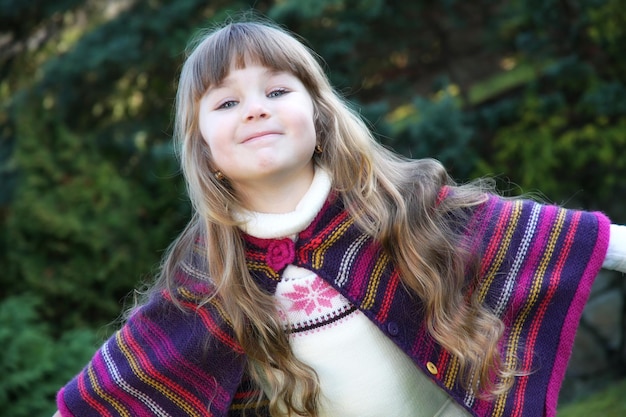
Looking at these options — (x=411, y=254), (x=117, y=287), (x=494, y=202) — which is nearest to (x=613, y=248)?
(x=494, y=202)

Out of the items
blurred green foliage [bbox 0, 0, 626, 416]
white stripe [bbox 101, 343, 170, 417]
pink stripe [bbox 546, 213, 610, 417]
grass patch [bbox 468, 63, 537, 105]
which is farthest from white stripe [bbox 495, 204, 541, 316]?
grass patch [bbox 468, 63, 537, 105]

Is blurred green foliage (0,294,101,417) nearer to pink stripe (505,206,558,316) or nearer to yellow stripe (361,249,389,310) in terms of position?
yellow stripe (361,249,389,310)

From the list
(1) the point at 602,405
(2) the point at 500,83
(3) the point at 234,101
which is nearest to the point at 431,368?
(3) the point at 234,101

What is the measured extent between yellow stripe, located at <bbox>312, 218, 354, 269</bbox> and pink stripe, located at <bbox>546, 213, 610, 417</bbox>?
1.97ft

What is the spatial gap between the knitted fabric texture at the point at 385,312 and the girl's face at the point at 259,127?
172 mm

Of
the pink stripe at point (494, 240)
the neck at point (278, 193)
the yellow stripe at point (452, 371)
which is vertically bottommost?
the yellow stripe at point (452, 371)

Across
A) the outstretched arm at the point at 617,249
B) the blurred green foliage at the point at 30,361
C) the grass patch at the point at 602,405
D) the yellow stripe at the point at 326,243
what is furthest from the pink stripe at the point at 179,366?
the grass patch at the point at 602,405

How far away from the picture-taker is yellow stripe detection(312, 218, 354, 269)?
207cm

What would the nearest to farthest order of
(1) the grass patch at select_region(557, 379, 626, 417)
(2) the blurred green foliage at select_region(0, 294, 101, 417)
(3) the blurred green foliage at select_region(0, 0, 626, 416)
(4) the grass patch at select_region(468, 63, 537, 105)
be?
1. (2) the blurred green foliage at select_region(0, 294, 101, 417)
2. (1) the grass patch at select_region(557, 379, 626, 417)
3. (3) the blurred green foliage at select_region(0, 0, 626, 416)
4. (4) the grass patch at select_region(468, 63, 537, 105)

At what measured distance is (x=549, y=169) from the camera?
4.14 meters

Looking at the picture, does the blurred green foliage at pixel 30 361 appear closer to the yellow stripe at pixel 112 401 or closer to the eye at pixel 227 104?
the yellow stripe at pixel 112 401

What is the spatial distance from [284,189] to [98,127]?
9.46ft

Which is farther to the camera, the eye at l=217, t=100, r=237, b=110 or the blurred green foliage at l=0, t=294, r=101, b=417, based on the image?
the blurred green foliage at l=0, t=294, r=101, b=417

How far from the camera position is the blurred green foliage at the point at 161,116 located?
4098mm
